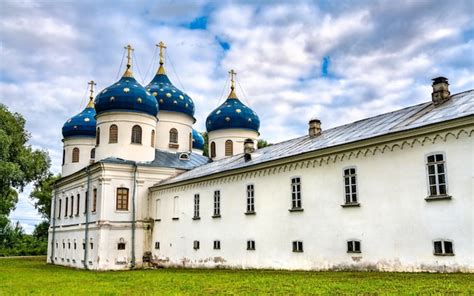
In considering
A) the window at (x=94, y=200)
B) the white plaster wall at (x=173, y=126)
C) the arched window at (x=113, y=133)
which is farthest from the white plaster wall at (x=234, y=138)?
the window at (x=94, y=200)

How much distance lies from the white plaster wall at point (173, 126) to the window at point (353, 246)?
19647 mm

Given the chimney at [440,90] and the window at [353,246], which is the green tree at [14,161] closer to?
the window at [353,246]

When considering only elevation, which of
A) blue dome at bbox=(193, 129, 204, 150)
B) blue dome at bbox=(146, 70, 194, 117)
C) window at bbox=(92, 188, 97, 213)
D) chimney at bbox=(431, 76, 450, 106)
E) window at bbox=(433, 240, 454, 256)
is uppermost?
blue dome at bbox=(146, 70, 194, 117)

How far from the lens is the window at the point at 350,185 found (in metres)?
15.8

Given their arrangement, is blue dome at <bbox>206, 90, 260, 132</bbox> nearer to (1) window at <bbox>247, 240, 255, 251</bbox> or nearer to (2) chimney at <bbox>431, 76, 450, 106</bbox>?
(1) window at <bbox>247, 240, 255, 251</bbox>

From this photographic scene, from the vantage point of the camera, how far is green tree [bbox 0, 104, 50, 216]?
29297 mm

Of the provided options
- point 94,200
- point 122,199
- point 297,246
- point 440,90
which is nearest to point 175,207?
point 122,199

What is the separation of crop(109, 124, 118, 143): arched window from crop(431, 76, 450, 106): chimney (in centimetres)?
1903

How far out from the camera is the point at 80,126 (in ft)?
120

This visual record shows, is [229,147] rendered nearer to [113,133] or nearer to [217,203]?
[113,133]

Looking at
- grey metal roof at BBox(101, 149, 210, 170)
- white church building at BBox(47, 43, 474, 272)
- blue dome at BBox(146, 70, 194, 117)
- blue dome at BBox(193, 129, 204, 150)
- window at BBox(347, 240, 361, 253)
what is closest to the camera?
white church building at BBox(47, 43, 474, 272)

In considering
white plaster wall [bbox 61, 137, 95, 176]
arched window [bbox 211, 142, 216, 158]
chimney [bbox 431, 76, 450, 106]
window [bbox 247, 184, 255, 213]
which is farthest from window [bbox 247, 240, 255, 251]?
white plaster wall [bbox 61, 137, 95, 176]

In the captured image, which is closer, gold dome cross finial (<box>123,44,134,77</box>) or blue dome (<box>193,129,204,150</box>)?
gold dome cross finial (<box>123,44,134,77</box>)

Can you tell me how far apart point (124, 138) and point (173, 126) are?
17.7 ft
